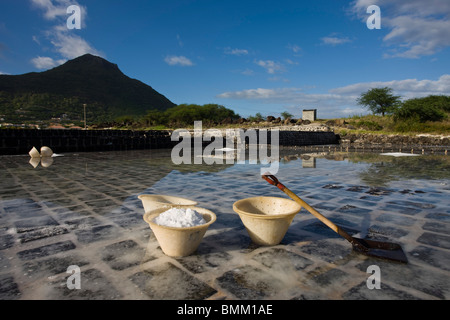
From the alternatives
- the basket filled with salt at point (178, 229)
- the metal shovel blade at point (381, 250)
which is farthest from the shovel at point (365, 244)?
the basket filled with salt at point (178, 229)

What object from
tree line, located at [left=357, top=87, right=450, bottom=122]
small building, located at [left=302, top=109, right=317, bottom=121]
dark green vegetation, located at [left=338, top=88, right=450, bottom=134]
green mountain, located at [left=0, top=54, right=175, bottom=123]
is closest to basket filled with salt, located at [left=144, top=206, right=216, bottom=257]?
dark green vegetation, located at [left=338, top=88, right=450, bottom=134]

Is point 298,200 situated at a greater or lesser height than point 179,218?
greater

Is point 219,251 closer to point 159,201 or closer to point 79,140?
point 159,201

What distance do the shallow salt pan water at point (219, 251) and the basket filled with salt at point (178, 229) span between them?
0.36 feet

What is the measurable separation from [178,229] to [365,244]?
6.80 ft

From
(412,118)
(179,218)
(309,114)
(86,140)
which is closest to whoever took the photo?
(179,218)

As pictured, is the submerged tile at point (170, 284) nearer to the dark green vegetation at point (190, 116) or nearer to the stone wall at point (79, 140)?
the stone wall at point (79, 140)

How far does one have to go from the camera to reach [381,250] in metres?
2.80

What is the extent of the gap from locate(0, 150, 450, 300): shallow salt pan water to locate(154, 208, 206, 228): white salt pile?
0.35m

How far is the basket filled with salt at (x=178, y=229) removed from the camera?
2504 millimetres

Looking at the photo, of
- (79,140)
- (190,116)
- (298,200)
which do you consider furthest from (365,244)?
(190,116)

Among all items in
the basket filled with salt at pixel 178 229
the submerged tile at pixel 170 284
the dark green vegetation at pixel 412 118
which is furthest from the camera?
the dark green vegetation at pixel 412 118

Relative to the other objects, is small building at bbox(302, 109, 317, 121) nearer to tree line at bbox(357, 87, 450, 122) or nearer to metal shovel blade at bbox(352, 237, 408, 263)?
tree line at bbox(357, 87, 450, 122)

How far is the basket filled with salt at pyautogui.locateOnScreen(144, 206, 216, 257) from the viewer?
98.6 inches
